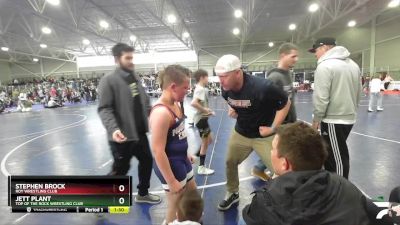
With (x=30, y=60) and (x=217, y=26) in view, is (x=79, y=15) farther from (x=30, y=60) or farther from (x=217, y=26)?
(x=30, y=60)

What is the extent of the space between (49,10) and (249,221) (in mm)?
18655

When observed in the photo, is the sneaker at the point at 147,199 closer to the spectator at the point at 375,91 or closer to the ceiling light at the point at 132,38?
the spectator at the point at 375,91

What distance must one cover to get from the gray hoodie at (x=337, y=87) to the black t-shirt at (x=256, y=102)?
0.39 meters

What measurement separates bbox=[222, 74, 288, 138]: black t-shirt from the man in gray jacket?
1.10 m

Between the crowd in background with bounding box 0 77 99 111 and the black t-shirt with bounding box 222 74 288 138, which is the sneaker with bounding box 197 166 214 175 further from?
the crowd in background with bounding box 0 77 99 111

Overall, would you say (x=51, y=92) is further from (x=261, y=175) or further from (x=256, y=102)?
(x=256, y=102)

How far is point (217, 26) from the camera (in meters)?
22.1

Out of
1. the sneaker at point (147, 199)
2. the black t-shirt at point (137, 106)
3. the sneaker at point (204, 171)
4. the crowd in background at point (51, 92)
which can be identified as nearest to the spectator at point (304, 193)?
the black t-shirt at point (137, 106)

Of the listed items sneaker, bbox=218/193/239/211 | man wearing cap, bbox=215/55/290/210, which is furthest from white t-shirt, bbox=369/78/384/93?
sneaker, bbox=218/193/239/211

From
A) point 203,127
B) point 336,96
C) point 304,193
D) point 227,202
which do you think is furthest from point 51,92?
point 304,193

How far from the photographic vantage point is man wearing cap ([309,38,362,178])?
2965mm

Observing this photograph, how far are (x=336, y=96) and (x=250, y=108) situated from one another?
0.92 m

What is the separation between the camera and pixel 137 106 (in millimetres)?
3295
